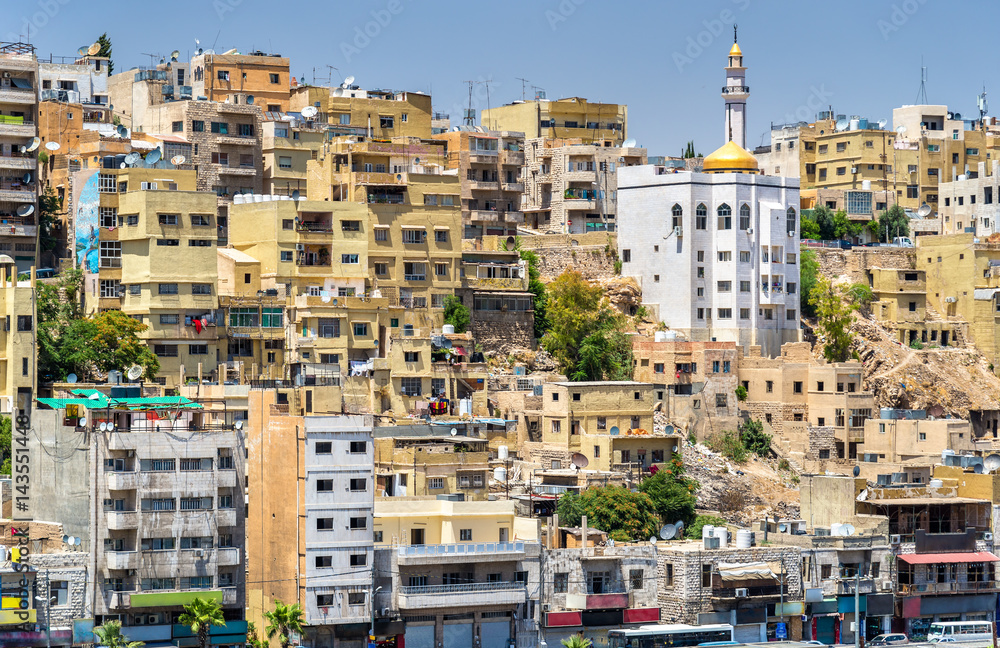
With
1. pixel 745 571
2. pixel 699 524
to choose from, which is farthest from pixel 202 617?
pixel 699 524

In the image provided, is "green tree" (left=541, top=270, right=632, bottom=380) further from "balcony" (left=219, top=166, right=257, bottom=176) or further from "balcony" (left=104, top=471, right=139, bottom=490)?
"balcony" (left=104, top=471, right=139, bottom=490)

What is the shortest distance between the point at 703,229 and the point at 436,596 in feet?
109

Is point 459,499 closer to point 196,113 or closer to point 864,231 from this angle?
point 196,113

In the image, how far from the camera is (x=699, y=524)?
7456 centimetres

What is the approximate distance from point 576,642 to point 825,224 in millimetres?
48158

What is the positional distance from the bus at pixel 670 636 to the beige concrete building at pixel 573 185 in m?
37.1

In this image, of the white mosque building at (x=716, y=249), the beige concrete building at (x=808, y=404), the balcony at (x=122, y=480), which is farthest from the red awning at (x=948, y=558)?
the balcony at (x=122, y=480)

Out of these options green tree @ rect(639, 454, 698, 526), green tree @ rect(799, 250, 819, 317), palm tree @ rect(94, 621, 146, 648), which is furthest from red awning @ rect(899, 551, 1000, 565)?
palm tree @ rect(94, 621, 146, 648)

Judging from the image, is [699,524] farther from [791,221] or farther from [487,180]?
[487,180]

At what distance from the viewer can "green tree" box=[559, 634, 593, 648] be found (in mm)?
62500

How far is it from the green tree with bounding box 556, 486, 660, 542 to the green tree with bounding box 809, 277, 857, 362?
2190 cm

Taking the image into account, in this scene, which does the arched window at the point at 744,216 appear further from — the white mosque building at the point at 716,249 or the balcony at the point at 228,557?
the balcony at the point at 228,557

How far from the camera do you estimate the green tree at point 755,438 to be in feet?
277

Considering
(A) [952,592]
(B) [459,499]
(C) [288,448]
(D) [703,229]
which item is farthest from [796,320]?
(C) [288,448]
